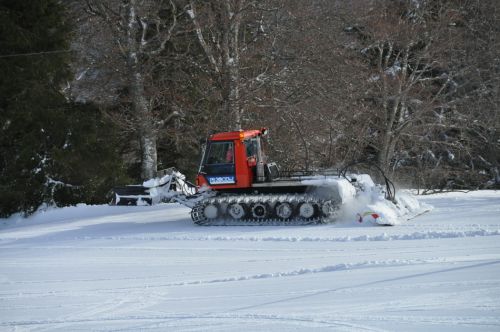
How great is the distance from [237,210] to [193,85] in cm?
904

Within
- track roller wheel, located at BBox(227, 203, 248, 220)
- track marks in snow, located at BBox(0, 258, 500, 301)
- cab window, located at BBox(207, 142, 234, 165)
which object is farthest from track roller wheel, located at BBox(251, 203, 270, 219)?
track marks in snow, located at BBox(0, 258, 500, 301)

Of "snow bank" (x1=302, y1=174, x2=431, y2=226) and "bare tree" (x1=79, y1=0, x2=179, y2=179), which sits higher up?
"bare tree" (x1=79, y1=0, x2=179, y2=179)

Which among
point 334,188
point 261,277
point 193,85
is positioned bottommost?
point 261,277

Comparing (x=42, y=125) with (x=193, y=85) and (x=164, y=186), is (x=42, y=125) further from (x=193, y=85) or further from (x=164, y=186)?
(x=164, y=186)

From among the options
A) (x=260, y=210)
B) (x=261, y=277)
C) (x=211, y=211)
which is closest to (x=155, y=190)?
(x=211, y=211)

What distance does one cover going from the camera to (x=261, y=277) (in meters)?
9.02

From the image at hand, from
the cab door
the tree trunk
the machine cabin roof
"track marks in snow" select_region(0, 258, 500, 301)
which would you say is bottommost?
"track marks in snow" select_region(0, 258, 500, 301)

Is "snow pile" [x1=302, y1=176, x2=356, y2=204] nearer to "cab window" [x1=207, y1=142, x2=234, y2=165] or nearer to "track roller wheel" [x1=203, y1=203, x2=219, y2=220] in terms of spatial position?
"cab window" [x1=207, y1=142, x2=234, y2=165]

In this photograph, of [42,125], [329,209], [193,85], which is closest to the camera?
[329,209]

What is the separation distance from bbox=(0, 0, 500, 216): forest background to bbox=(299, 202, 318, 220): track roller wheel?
630cm

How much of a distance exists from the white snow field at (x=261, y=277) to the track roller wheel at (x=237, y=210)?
46 centimetres

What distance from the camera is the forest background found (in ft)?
69.6

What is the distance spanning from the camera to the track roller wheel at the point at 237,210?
14.4 meters

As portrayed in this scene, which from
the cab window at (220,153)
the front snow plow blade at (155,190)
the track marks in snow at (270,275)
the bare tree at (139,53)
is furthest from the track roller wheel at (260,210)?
the bare tree at (139,53)
